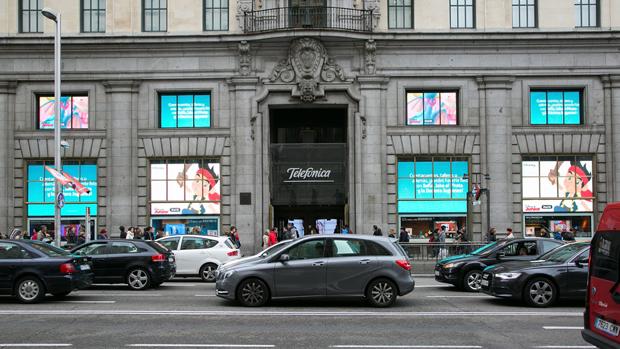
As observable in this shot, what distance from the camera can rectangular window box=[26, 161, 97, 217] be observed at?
1364 inches

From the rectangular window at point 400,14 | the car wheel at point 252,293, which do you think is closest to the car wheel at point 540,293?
the car wheel at point 252,293

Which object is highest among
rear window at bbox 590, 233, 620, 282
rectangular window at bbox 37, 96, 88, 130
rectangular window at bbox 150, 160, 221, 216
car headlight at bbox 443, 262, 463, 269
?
rectangular window at bbox 37, 96, 88, 130

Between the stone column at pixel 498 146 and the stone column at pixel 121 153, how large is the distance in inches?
616

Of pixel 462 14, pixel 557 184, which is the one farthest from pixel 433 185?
pixel 462 14

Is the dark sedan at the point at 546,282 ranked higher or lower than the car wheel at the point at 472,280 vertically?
higher

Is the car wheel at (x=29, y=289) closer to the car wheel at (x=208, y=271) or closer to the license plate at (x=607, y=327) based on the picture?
the car wheel at (x=208, y=271)

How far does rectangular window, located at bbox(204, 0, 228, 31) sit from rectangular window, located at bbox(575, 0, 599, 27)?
52.6 feet

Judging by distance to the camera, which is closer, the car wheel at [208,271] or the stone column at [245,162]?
the car wheel at [208,271]

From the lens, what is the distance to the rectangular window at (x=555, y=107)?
114 feet

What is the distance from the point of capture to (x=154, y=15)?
35.2 meters

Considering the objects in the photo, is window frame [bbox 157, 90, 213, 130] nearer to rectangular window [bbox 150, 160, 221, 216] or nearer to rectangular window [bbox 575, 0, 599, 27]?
rectangular window [bbox 150, 160, 221, 216]

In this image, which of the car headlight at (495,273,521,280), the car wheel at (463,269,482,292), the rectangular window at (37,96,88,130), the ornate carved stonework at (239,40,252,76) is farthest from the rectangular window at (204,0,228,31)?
the car headlight at (495,273,521,280)

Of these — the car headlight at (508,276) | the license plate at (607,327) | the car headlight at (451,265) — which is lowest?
the car headlight at (451,265)

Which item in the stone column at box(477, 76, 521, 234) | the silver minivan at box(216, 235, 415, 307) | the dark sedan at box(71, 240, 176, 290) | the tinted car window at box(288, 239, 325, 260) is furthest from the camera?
the stone column at box(477, 76, 521, 234)
